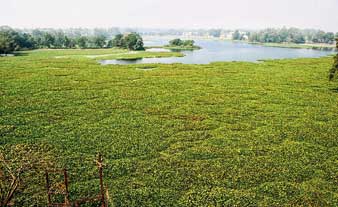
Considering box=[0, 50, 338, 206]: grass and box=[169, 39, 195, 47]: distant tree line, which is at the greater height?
box=[169, 39, 195, 47]: distant tree line

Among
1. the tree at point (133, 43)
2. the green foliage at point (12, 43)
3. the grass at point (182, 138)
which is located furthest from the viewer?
the tree at point (133, 43)

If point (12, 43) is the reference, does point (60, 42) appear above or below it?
above

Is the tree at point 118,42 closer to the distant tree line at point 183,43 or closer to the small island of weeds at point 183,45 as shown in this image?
the small island of weeds at point 183,45

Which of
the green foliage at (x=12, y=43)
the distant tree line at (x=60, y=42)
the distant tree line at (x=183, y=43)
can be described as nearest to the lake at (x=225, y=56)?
the distant tree line at (x=183, y=43)

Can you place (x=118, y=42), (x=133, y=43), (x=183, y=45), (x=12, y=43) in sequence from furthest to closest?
(x=183, y=45) → (x=118, y=42) → (x=133, y=43) → (x=12, y=43)

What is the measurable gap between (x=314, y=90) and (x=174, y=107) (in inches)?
703

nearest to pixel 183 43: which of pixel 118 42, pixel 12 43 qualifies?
pixel 118 42

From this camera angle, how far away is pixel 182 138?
67.3 feet

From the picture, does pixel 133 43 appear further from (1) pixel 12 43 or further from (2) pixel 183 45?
(1) pixel 12 43

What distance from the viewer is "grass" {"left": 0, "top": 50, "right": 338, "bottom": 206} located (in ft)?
46.5

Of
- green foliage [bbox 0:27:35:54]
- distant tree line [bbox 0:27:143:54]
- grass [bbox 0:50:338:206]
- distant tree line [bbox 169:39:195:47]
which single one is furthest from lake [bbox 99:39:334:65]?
grass [bbox 0:50:338:206]

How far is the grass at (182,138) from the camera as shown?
1416 cm

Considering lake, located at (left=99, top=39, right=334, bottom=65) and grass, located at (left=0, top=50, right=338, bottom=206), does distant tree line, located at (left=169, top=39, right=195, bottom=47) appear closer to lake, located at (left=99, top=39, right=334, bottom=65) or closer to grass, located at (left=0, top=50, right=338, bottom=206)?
lake, located at (left=99, top=39, right=334, bottom=65)

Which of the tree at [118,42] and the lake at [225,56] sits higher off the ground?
the tree at [118,42]
